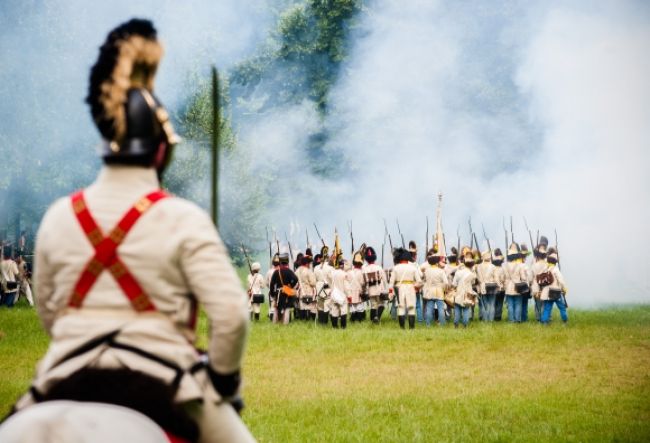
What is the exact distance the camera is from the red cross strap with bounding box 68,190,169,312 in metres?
2.72

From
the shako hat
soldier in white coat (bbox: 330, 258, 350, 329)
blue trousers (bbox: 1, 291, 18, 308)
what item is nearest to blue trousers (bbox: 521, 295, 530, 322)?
the shako hat

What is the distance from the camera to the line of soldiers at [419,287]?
1742cm

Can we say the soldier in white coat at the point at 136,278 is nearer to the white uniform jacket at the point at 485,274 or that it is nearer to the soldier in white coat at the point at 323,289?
the soldier in white coat at the point at 323,289

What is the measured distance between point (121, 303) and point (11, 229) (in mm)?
29173

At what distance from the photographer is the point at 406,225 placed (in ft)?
117

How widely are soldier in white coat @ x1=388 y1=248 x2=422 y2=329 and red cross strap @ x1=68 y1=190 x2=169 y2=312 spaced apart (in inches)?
573

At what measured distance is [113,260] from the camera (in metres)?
2.73

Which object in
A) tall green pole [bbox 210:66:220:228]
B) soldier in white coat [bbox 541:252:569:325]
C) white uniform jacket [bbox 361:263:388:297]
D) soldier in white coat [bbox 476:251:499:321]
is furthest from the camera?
white uniform jacket [bbox 361:263:388:297]

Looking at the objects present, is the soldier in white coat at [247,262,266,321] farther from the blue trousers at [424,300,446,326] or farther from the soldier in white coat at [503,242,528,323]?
the soldier in white coat at [503,242,528,323]

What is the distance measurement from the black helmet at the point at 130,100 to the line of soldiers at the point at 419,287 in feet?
47.5

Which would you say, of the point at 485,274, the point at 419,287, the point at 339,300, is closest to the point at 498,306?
the point at 485,274

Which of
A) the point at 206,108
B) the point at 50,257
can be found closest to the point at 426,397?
the point at 50,257

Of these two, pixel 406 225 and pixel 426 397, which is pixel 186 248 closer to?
pixel 426 397

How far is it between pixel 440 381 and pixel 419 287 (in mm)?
8377
